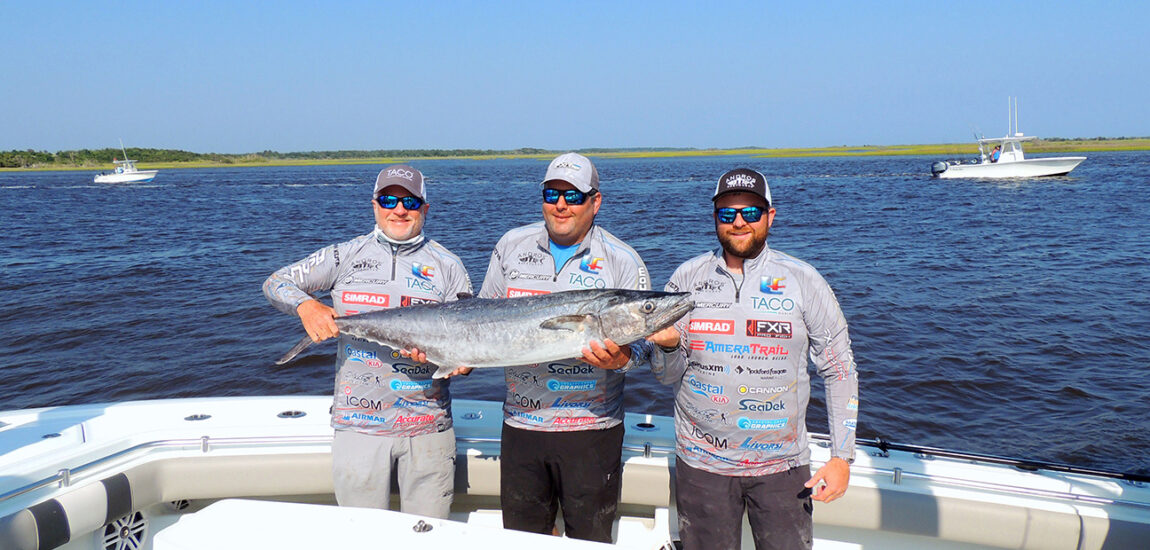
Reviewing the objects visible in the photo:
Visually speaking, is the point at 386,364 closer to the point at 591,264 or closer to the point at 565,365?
the point at 565,365

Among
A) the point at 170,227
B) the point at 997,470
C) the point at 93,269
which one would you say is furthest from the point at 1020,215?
the point at 170,227

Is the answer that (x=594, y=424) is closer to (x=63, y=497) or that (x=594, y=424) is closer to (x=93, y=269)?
(x=63, y=497)

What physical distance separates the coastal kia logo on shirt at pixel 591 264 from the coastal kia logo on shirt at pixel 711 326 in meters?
0.65

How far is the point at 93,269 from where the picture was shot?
→ 2020 centimetres

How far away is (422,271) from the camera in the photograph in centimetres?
428

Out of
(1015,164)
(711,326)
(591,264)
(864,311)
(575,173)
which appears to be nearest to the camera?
(711,326)

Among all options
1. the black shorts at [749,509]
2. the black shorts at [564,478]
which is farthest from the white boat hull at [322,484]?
the black shorts at [564,478]

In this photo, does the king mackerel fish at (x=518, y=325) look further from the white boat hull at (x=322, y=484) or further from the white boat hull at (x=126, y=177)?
the white boat hull at (x=126, y=177)

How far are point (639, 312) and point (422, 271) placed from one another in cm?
147

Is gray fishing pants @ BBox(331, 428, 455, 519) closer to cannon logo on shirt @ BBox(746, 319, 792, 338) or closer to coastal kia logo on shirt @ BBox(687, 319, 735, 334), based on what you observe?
coastal kia logo on shirt @ BBox(687, 319, 735, 334)

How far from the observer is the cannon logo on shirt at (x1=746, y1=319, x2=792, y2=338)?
366 cm

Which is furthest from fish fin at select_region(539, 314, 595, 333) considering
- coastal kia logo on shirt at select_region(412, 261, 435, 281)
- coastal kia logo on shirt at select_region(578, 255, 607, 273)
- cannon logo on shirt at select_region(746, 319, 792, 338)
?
coastal kia logo on shirt at select_region(412, 261, 435, 281)

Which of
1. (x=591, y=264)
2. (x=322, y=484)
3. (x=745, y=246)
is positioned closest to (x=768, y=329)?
(x=745, y=246)

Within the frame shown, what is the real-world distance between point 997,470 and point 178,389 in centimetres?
1086
